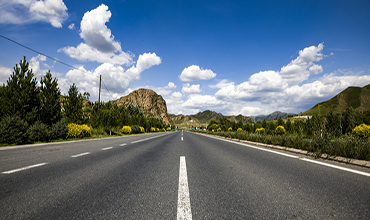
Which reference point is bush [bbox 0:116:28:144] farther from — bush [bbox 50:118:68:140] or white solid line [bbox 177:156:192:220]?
white solid line [bbox 177:156:192:220]

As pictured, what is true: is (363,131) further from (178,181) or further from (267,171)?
(178,181)

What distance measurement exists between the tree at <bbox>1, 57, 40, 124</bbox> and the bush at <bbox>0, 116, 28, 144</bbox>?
2.92 m

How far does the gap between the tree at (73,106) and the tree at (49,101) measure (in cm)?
352

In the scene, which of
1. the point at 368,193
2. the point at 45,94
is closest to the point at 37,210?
the point at 368,193

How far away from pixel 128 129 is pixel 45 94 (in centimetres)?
1822

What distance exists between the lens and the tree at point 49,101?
15906mm

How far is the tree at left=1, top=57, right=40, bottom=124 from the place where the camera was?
13062 millimetres

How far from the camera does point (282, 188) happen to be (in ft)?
9.82

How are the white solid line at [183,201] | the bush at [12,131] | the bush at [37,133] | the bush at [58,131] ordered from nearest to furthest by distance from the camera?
the white solid line at [183,201], the bush at [12,131], the bush at [37,133], the bush at [58,131]

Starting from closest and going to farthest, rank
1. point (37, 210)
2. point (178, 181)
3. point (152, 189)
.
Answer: point (37, 210) < point (152, 189) < point (178, 181)

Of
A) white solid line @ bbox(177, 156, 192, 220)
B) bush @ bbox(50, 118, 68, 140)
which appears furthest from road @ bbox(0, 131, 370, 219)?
bush @ bbox(50, 118, 68, 140)

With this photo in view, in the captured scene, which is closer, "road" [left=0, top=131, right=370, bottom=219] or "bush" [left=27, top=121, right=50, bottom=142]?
"road" [left=0, top=131, right=370, bottom=219]

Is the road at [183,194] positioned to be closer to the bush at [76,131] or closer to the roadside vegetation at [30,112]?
the roadside vegetation at [30,112]

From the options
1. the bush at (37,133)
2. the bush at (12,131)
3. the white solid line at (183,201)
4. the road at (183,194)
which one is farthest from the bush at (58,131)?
the white solid line at (183,201)
